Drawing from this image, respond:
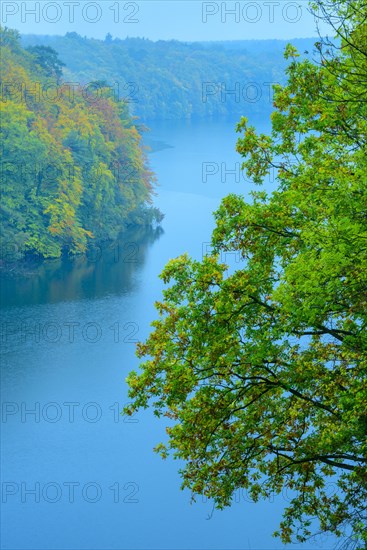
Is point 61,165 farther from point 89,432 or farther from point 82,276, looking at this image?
point 89,432

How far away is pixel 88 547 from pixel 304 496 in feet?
39.4

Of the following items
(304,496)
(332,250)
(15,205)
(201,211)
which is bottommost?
(304,496)

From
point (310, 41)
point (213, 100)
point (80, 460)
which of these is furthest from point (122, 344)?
point (310, 41)

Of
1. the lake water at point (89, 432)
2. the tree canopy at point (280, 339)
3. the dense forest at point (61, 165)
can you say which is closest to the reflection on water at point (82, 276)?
the lake water at point (89, 432)

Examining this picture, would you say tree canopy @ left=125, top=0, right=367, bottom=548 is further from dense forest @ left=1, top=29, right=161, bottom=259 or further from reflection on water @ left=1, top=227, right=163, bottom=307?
dense forest @ left=1, top=29, right=161, bottom=259

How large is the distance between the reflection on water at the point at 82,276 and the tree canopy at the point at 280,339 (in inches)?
1287

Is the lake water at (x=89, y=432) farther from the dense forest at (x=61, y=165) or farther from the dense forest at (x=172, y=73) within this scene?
the dense forest at (x=172, y=73)

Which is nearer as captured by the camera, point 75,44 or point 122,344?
point 122,344

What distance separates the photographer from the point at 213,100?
136 m

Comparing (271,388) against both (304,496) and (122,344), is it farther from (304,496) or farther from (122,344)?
(122,344)

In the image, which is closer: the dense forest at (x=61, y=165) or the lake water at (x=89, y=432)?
the lake water at (x=89, y=432)

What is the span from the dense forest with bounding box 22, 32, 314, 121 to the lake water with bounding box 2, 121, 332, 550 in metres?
74.0

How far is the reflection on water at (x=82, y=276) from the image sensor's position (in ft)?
157

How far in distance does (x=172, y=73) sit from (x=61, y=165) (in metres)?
82.1
